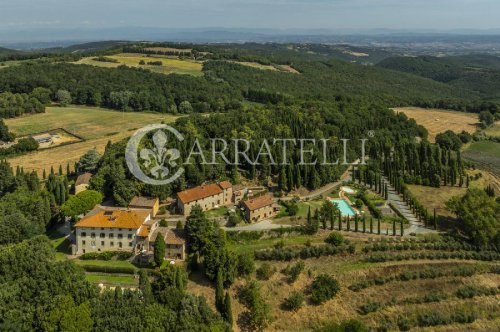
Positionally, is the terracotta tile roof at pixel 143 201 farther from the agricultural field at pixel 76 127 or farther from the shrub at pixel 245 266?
the agricultural field at pixel 76 127

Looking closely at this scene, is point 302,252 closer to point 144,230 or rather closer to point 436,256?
point 436,256

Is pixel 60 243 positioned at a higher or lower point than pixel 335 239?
higher

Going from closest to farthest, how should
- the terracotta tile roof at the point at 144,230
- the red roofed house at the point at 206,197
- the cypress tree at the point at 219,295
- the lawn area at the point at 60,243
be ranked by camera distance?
the cypress tree at the point at 219,295 < the lawn area at the point at 60,243 < the terracotta tile roof at the point at 144,230 < the red roofed house at the point at 206,197

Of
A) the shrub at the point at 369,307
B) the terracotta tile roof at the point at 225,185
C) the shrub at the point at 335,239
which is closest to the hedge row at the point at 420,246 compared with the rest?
the shrub at the point at 335,239

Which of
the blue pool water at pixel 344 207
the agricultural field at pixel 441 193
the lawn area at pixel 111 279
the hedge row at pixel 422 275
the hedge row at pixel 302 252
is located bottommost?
the hedge row at pixel 422 275

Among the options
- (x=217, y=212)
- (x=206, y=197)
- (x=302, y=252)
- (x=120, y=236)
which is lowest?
(x=302, y=252)

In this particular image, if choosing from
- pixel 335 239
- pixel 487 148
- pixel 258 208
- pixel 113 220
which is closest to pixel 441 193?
pixel 335 239

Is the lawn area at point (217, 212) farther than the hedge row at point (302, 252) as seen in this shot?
Yes
